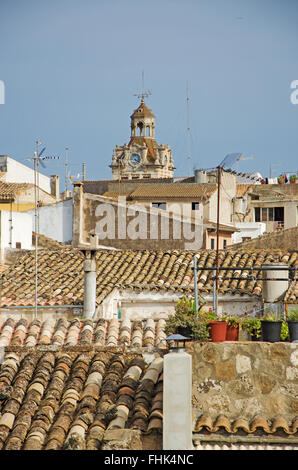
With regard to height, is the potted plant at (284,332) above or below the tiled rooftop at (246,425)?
above

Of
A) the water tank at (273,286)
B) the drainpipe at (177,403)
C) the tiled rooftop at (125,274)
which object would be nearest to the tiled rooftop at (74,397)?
the drainpipe at (177,403)

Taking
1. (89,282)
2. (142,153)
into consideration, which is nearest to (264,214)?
(89,282)

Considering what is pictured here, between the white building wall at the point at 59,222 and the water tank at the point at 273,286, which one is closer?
the water tank at the point at 273,286

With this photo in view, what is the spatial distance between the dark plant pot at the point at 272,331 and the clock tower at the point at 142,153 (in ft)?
298

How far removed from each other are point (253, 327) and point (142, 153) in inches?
3701

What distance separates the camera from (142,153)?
102000 millimetres

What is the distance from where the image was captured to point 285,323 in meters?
8.50

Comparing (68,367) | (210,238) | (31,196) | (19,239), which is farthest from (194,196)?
(68,367)

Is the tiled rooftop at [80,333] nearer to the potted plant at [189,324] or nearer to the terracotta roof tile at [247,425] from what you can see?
the potted plant at [189,324]

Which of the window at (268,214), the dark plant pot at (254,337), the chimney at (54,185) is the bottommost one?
the dark plant pot at (254,337)

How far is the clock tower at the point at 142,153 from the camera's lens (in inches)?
3942

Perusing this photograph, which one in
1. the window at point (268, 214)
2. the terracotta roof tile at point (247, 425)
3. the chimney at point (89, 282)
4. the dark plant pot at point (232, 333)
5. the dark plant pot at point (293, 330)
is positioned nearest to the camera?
the terracotta roof tile at point (247, 425)
